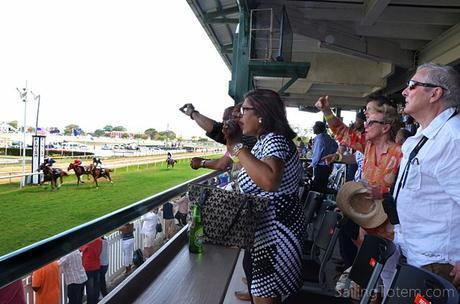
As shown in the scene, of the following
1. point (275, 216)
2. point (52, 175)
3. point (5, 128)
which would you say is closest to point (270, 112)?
point (275, 216)

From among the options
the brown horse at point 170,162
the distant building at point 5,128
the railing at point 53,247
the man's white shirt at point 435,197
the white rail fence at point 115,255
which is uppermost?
the distant building at point 5,128

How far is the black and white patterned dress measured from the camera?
1.66 m

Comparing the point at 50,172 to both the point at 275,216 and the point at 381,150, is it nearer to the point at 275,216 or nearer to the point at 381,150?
the point at 381,150

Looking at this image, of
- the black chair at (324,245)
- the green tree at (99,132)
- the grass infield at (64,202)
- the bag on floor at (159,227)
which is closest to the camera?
the black chair at (324,245)

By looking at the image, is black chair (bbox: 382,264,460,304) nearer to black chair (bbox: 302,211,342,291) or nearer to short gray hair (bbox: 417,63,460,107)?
short gray hair (bbox: 417,63,460,107)

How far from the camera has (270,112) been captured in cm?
174

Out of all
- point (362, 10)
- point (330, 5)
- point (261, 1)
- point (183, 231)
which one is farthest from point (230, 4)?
point (183, 231)

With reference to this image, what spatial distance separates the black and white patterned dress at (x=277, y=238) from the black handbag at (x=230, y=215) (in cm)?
5

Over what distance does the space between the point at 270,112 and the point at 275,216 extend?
42cm

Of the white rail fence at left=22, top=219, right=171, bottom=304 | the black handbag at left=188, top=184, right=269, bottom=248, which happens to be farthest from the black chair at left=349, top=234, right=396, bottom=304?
the white rail fence at left=22, top=219, right=171, bottom=304

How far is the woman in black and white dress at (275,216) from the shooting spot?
5.43ft

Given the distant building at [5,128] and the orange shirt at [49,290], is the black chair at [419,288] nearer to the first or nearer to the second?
the orange shirt at [49,290]

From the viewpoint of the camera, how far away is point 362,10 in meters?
6.14

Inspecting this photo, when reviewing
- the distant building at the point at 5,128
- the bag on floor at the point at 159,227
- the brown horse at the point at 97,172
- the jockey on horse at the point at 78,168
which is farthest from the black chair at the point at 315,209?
the brown horse at the point at 97,172
